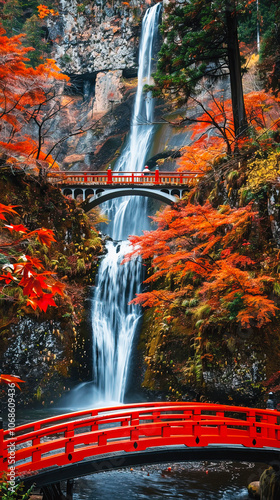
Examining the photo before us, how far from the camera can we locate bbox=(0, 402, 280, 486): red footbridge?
25.7ft

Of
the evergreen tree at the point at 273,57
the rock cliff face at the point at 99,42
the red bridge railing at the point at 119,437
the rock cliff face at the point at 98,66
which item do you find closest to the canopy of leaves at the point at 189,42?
the evergreen tree at the point at 273,57

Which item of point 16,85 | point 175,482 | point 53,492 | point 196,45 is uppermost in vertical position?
point 16,85

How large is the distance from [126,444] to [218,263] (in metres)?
7.33

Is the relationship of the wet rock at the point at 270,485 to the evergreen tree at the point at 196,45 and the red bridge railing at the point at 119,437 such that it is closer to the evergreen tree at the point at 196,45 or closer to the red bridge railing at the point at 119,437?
the red bridge railing at the point at 119,437

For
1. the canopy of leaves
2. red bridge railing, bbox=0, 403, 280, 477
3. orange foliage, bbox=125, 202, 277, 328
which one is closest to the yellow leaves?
orange foliage, bbox=125, 202, 277, 328

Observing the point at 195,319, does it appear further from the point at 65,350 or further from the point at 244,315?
the point at 65,350

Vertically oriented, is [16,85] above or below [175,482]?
above

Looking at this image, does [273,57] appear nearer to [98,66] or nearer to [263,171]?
[263,171]

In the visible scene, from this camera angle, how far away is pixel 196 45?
1705cm

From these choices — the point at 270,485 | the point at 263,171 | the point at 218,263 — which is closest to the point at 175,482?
the point at 270,485

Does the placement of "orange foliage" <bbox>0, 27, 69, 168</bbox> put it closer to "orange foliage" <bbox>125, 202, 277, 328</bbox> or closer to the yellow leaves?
"orange foliage" <bbox>125, 202, 277, 328</bbox>

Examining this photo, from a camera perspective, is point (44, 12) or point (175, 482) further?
point (44, 12)

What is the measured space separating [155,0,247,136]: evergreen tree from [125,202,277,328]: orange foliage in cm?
463

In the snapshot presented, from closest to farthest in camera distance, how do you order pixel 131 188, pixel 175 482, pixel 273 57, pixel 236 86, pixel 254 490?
pixel 254 490 < pixel 175 482 < pixel 273 57 < pixel 236 86 < pixel 131 188
